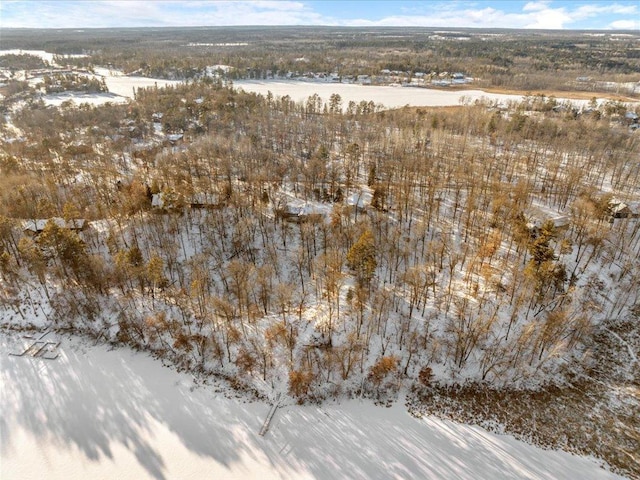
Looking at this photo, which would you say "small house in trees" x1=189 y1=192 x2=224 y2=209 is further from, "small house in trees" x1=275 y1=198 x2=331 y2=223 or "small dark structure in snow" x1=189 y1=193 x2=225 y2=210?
"small house in trees" x1=275 y1=198 x2=331 y2=223

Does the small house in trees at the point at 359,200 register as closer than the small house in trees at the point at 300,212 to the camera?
No

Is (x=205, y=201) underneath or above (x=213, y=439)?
above

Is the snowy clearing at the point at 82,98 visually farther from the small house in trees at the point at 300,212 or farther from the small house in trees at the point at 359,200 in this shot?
the small house in trees at the point at 359,200

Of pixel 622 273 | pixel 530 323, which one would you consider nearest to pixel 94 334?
pixel 530 323

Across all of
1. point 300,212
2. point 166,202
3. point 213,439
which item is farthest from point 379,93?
point 213,439

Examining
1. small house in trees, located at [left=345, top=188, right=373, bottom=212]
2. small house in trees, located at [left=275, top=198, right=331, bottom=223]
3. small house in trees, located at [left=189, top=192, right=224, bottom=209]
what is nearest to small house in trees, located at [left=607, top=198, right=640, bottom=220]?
small house in trees, located at [left=345, top=188, right=373, bottom=212]

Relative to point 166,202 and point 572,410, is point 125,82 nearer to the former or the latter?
point 166,202

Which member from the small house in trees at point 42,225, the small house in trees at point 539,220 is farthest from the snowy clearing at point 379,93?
the small house in trees at point 42,225

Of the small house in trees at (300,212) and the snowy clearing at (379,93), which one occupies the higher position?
the snowy clearing at (379,93)
